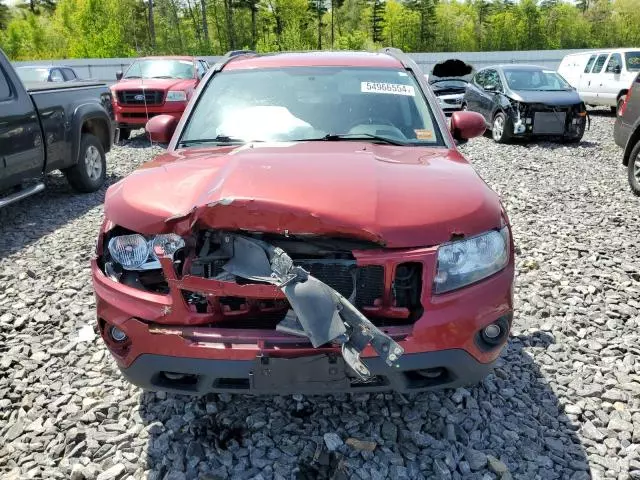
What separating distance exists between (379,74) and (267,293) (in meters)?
2.21

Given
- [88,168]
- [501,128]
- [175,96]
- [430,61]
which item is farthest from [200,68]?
[430,61]

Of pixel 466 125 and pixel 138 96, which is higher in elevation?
pixel 466 125

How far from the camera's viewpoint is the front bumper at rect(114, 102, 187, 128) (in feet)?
37.8

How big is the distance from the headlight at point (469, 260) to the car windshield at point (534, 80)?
1013 cm

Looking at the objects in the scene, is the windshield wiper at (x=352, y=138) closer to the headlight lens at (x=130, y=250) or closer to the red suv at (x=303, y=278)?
the red suv at (x=303, y=278)

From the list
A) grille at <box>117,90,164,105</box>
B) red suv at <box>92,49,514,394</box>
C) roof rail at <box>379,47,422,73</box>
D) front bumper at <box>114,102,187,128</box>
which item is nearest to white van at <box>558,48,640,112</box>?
front bumper at <box>114,102,187,128</box>

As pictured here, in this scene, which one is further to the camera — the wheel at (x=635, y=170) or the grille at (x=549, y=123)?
the grille at (x=549, y=123)

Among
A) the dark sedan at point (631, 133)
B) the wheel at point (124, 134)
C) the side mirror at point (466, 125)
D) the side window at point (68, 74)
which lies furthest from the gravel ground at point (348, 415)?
the side window at point (68, 74)

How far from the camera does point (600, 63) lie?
52.7ft

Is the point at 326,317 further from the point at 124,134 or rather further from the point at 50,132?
the point at 124,134

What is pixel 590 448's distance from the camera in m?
2.54

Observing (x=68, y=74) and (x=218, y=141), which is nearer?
(x=218, y=141)

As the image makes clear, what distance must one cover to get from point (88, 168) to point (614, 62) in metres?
14.5

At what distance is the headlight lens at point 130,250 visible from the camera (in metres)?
2.36
